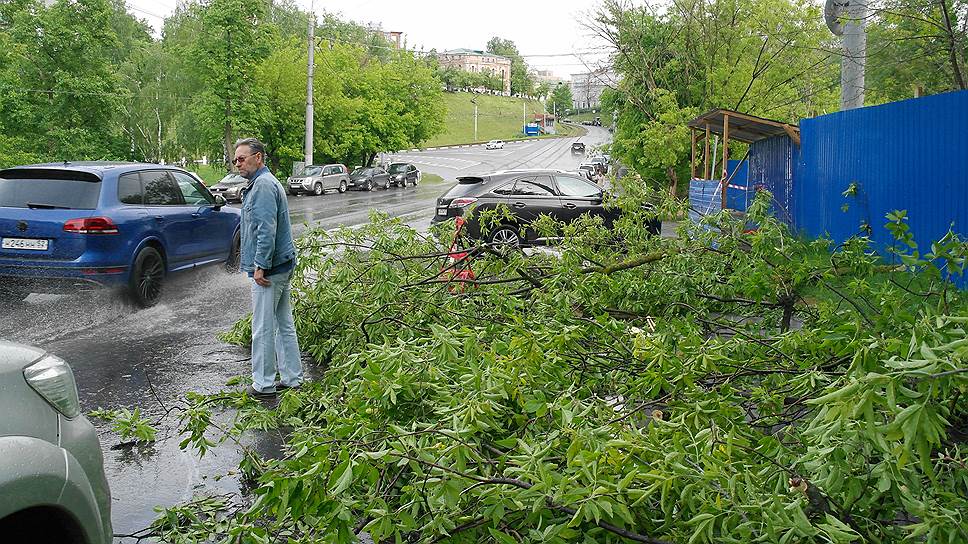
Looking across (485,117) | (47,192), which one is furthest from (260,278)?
(485,117)

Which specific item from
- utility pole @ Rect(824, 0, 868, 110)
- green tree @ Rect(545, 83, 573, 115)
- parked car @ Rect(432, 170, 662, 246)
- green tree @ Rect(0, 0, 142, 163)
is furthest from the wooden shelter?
green tree @ Rect(545, 83, 573, 115)

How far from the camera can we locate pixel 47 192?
991cm

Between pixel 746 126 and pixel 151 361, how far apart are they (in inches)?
524

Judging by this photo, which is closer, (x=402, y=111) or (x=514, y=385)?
(x=514, y=385)

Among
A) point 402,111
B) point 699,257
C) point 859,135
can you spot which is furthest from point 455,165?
point 699,257

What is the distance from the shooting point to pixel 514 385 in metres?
3.67

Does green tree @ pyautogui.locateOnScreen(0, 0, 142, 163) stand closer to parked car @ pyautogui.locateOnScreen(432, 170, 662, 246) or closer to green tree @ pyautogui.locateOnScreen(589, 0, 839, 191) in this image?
green tree @ pyautogui.locateOnScreen(589, 0, 839, 191)

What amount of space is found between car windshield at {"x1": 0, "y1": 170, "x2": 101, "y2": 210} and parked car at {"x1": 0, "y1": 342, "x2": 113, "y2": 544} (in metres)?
7.13

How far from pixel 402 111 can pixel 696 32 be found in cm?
3237

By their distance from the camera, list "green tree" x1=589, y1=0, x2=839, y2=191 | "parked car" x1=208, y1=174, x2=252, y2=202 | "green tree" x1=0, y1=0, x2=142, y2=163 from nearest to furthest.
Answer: "green tree" x1=589, y1=0, x2=839, y2=191 → "green tree" x1=0, y1=0, x2=142, y2=163 → "parked car" x1=208, y1=174, x2=252, y2=202

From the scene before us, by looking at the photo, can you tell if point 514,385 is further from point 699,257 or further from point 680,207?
point 680,207

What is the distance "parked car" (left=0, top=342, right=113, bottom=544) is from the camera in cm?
282

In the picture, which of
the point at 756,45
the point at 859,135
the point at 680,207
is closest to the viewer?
the point at 680,207

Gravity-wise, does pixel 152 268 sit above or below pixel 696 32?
below
